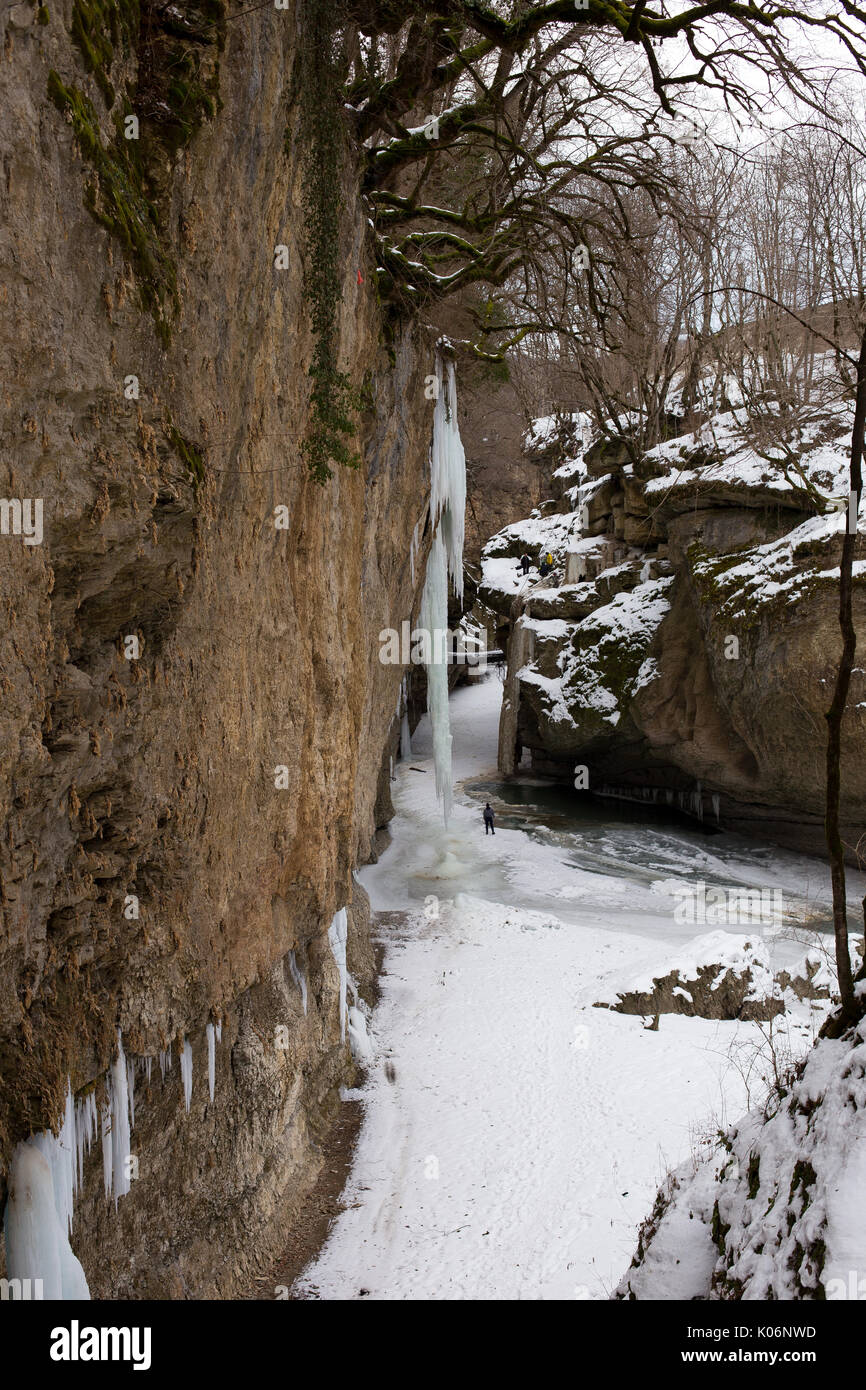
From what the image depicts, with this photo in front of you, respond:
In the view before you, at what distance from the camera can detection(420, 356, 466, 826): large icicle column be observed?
13.4 meters

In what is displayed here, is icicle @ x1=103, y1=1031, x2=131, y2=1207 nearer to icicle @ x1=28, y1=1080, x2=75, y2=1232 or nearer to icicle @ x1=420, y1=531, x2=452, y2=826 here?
icicle @ x1=28, y1=1080, x2=75, y2=1232

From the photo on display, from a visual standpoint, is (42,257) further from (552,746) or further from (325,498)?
(552,746)

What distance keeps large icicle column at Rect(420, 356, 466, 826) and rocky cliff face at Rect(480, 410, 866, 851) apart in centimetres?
308

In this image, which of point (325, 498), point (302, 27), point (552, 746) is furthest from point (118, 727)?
point (552, 746)

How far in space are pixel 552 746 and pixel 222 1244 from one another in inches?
701

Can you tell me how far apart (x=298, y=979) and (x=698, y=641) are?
14.3 metres

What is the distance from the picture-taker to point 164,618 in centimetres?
511

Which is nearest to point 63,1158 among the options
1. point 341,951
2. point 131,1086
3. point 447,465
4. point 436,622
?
point 131,1086

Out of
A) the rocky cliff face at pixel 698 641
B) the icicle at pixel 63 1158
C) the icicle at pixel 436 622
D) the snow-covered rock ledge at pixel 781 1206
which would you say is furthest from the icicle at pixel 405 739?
the snow-covered rock ledge at pixel 781 1206

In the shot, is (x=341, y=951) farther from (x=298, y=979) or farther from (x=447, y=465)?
(x=447, y=465)

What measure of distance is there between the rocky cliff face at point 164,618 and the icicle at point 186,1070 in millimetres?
55

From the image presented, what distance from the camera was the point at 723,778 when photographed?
2023 cm

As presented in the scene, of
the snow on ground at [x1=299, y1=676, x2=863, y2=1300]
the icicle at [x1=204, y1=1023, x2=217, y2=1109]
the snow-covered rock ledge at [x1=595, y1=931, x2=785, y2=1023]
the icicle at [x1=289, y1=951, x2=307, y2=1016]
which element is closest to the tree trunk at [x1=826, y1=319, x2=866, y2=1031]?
the snow on ground at [x1=299, y1=676, x2=863, y2=1300]

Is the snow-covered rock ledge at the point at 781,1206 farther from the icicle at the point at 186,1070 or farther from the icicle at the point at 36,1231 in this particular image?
the icicle at the point at 186,1070
